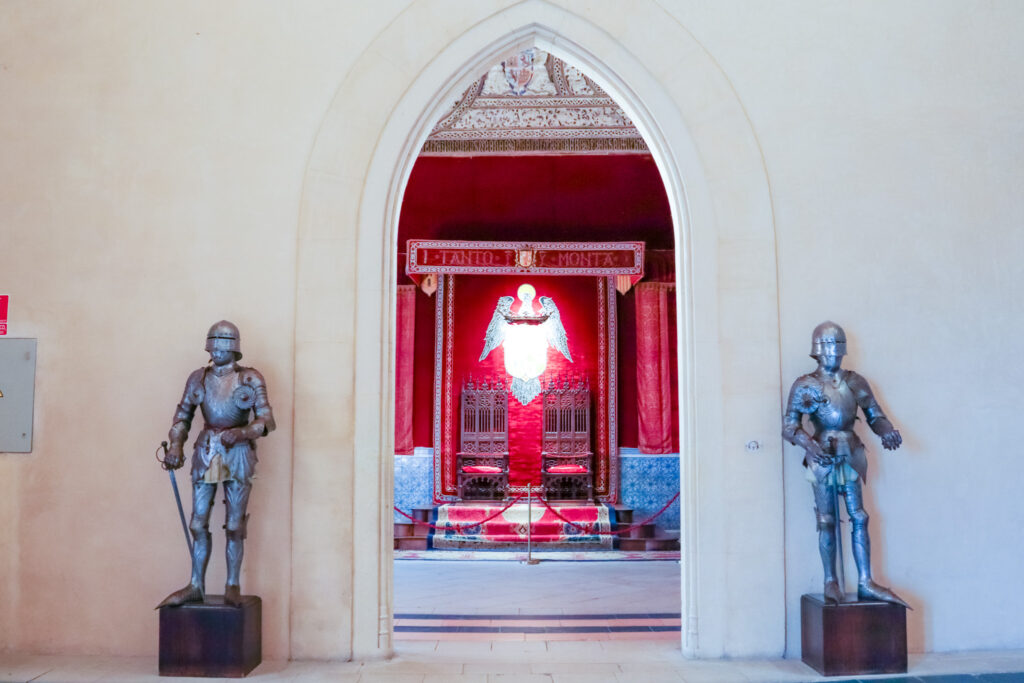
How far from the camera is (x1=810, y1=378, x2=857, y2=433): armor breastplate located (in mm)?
4855

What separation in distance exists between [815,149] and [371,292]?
3065 mm

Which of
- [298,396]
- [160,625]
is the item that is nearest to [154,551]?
[160,625]

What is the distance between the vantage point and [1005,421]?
535 centimetres

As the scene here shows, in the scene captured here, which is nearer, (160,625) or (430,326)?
(160,625)

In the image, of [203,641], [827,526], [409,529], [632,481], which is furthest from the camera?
[632,481]

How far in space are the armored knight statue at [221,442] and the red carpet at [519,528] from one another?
545cm

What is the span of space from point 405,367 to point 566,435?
2.48m

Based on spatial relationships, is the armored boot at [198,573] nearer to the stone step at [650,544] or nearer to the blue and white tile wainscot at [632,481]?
the stone step at [650,544]

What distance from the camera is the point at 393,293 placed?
5.43 metres

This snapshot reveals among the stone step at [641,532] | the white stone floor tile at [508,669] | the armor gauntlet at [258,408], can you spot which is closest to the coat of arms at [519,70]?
the stone step at [641,532]

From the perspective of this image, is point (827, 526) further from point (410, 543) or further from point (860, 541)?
point (410, 543)

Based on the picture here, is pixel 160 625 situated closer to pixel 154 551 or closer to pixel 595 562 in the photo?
pixel 154 551

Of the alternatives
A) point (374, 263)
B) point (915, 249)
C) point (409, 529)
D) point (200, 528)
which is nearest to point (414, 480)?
point (409, 529)

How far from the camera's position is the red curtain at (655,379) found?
1133cm
